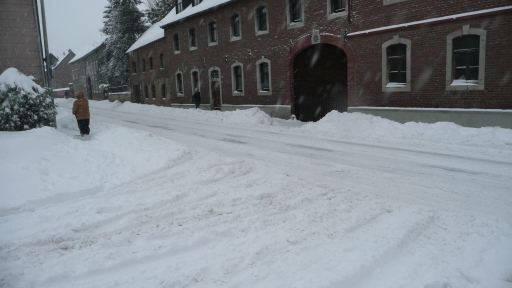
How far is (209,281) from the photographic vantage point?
3.20 meters

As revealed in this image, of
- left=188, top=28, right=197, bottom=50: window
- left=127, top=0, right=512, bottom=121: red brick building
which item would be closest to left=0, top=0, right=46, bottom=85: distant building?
left=127, top=0, right=512, bottom=121: red brick building

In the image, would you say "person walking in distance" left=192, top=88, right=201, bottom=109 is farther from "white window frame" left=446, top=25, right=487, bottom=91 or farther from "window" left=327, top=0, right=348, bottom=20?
"white window frame" left=446, top=25, right=487, bottom=91

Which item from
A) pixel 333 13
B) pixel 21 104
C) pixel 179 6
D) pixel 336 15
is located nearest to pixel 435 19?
pixel 336 15

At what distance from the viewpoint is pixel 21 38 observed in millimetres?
12906

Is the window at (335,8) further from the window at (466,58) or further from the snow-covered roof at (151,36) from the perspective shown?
the snow-covered roof at (151,36)

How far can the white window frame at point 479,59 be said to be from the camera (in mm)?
11266

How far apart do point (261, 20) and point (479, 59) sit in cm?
1192

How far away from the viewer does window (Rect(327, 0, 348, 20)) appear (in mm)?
15505

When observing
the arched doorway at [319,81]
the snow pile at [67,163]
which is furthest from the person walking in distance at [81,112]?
the arched doorway at [319,81]

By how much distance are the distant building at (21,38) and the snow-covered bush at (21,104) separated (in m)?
2.35

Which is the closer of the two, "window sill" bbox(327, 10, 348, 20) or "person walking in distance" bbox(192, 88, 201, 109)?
"window sill" bbox(327, 10, 348, 20)

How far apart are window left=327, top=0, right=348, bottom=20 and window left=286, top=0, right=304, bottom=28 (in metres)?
1.84

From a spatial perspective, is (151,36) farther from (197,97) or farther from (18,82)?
(18,82)

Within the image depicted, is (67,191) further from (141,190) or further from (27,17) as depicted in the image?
(27,17)
